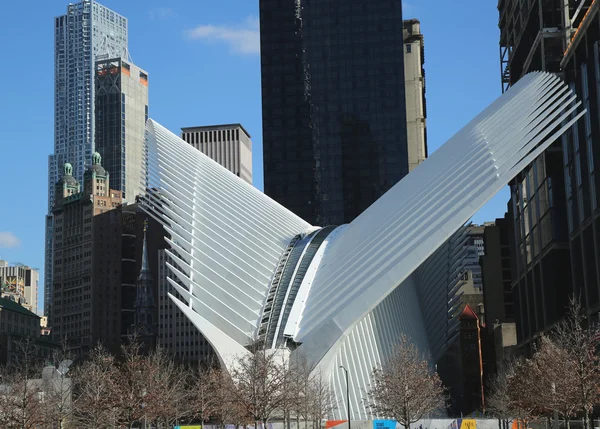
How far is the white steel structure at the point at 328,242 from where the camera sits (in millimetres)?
61375

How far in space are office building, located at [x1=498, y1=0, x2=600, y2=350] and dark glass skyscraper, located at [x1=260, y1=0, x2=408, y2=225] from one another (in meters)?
86.9

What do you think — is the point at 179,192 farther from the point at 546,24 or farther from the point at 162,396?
the point at 546,24

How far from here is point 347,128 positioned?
642 feet

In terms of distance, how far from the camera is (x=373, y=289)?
60938mm

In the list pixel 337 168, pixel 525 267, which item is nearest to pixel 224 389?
pixel 525 267

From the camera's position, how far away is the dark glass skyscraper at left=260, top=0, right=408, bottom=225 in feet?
635

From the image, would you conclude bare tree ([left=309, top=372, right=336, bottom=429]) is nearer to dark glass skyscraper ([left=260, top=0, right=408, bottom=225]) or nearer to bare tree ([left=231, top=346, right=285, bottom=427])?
bare tree ([left=231, top=346, right=285, bottom=427])

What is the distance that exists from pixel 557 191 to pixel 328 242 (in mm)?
18730

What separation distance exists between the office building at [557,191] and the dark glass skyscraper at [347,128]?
86.9 m

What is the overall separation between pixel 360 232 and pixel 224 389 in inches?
677

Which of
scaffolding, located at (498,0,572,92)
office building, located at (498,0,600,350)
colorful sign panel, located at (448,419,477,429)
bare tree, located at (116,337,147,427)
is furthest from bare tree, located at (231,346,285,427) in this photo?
scaffolding, located at (498,0,572,92)

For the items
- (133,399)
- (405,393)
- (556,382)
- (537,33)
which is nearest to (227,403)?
(133,399)

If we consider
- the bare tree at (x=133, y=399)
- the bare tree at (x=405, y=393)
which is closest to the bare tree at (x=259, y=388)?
the bare tree at (x=133, y=399)

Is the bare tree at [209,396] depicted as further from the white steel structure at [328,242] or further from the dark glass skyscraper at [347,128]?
the dark glass skyscraper at [347,128]
